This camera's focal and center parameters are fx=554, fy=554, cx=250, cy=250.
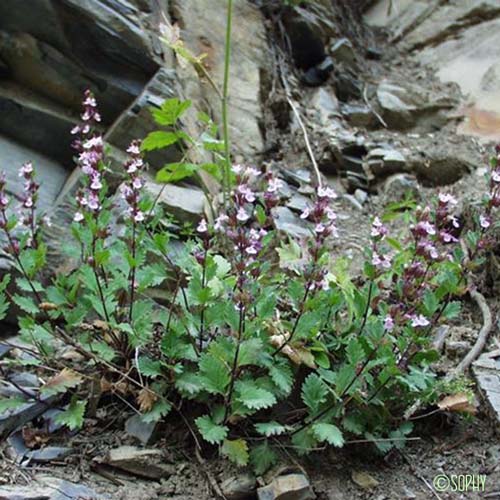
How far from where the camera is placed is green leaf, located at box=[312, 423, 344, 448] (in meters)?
1.61

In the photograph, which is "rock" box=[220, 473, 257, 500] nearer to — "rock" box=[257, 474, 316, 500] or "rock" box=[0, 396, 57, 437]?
"rock" box=[257, 474, 316, 500]

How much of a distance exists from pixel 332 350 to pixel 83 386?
0.94m

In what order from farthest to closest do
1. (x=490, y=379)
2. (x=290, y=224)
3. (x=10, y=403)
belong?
(x=290, y=224)
(x=490, y=379)
(x=10, y=403)

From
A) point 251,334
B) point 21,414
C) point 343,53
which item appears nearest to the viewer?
point 251,334

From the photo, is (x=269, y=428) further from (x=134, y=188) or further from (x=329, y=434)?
(x=134, y=188)

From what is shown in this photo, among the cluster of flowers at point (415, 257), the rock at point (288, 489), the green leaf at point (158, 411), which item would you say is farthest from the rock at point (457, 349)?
the green leaf at point (158, 411)

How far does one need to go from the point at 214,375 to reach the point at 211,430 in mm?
162

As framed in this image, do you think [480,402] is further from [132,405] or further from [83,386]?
[83,386]

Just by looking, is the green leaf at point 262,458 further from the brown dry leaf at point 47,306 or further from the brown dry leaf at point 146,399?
the brown dry leaf at point 47,306

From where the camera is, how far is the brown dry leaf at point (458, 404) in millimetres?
1879

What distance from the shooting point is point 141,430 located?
1925mm

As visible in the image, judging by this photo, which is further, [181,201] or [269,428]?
[181,201]

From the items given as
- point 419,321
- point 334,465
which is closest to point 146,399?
point 334,465

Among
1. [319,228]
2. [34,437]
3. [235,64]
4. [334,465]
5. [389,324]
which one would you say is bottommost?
[34,437]
